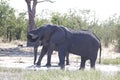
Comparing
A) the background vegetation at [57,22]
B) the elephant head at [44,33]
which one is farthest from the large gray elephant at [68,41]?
the background vegetation at [57,22]

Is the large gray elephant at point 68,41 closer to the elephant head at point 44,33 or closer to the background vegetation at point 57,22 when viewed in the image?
the elephant head at point 44,33

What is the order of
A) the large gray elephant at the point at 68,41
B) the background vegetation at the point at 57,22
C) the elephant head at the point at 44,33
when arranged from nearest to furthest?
the large gray elephant at the point at 68,41 → the elephant head at the point at 44,33 → the background vegetation at the point at 57,22

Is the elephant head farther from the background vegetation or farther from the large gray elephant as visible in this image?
the background vegetation

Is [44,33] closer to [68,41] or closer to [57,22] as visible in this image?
[68,41]

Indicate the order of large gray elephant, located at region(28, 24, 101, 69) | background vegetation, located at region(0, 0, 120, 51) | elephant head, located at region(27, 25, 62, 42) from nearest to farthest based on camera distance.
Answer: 1. large gray elephant, located at region(28, 24, 101, 69)
2. elephant head, located at region(27, 25, 62, 42)
3. background vegetation, located at region(0, 0, 120, 51)

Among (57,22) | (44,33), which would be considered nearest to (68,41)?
(44,33)

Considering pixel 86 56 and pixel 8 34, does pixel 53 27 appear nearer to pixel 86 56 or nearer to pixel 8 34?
pixel 86 56

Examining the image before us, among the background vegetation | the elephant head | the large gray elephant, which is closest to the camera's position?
the large gray elephant

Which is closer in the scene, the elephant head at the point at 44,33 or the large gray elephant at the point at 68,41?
the large gray elephant at the point at 68,41

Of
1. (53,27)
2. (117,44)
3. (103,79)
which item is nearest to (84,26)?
(117,44)

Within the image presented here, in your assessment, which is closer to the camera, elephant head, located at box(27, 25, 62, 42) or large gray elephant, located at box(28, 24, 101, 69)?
large gray elephant, located at box(28, 24, 101, 69)

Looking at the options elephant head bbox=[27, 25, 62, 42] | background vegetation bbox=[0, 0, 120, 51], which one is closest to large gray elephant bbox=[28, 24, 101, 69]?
elephant head bbox=[27, 25, 62, 42]

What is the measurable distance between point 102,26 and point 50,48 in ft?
103


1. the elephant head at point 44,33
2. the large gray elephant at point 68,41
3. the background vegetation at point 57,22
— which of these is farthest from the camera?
the background vegetation at point 57,22
